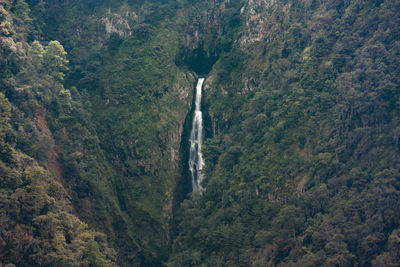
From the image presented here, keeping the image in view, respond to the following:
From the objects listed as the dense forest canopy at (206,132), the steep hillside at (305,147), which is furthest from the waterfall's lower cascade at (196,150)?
the steep hillside at (305,147)

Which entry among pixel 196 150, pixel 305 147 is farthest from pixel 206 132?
pixel 305 147

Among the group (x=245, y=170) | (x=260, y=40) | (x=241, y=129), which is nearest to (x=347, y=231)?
(x=245, y=170)

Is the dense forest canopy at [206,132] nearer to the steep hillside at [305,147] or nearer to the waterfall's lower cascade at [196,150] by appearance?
the steep hillside at [305,147]

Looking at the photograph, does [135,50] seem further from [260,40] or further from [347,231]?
[347,231]

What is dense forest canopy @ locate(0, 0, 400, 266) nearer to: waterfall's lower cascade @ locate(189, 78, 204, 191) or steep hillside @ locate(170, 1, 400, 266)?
steep hillside @ locate(170, 1, 400, 266)

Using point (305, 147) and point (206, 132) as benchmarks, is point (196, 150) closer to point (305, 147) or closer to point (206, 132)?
point (206, 132)
